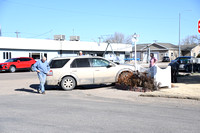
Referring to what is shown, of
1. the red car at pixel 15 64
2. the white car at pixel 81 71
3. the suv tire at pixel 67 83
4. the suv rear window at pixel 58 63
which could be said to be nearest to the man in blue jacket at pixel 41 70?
the white car at pixel 81 71

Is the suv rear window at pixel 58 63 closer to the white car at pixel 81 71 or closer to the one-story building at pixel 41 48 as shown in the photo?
the white car at pixel 81 71

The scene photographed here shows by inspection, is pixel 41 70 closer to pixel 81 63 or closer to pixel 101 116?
pixel 81 63

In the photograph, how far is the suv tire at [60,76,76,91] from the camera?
38.9 ft

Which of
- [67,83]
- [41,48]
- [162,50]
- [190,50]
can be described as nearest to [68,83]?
[67,83]

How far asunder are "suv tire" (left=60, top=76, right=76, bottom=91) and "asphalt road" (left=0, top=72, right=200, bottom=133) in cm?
286

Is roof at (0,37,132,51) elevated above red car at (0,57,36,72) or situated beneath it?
elevated above

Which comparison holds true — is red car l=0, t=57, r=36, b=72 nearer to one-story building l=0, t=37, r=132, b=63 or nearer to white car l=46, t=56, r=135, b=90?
one-story building l=0, t=37, r=132, b=63

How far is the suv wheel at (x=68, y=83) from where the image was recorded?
11859mm

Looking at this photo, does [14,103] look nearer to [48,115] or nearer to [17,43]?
[48,115]

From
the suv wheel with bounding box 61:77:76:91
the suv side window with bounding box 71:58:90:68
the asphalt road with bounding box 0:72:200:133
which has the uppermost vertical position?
the suv side window with bounding box 71:58:90:68

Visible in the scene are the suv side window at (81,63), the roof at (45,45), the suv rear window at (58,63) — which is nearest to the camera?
the suv rear window at (58,63)

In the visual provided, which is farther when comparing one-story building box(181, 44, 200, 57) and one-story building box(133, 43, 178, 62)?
one-story building box(181, 44, 200, 57)

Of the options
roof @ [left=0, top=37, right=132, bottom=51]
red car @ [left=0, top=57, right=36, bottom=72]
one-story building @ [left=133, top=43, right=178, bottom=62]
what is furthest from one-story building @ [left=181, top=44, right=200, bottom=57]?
red car @ [left=0, top=57, right=36, bottom=72]

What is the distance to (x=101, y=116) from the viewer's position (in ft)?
21.9
